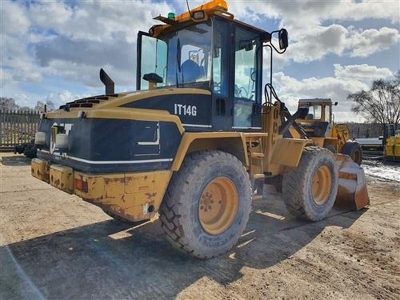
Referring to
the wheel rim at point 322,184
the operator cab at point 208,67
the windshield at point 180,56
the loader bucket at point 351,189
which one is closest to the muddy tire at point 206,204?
the operator cab at point 208,67

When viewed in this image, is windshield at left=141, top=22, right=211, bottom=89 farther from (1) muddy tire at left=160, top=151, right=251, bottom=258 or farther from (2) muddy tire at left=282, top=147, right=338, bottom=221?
(2) muddy tire at left=282, top=147, right=338, bottom=221

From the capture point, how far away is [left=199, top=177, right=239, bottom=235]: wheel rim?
4137mm

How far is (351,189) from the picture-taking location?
6508 millimetres

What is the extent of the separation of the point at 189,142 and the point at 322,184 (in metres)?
3.40

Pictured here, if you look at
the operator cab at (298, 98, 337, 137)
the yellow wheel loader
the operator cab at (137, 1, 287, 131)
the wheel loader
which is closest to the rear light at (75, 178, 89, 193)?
the wheel loader

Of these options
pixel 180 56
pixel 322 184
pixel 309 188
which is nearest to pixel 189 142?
pixel 180 56

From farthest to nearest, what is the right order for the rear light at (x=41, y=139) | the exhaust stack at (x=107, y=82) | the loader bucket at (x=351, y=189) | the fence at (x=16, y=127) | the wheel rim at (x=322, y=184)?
the fence at (x=16, y=127), the loader bucket at (x=351, y=189), the wheel rim at (x=322, y=184), the exhaust stack at (x=107, y=82), the rear light at (x=41, y=139)

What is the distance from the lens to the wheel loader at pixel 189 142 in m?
3.31

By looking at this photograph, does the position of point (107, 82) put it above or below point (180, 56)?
below

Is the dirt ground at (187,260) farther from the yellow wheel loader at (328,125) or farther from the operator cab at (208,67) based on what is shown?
the yellow wheel loader at (328,125)

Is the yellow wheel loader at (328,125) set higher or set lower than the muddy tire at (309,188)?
higher

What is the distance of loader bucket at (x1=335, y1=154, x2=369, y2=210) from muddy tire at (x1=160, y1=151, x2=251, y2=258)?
3.10 meters

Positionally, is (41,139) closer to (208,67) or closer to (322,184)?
(208,67)

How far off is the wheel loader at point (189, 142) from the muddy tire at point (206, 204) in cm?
1
